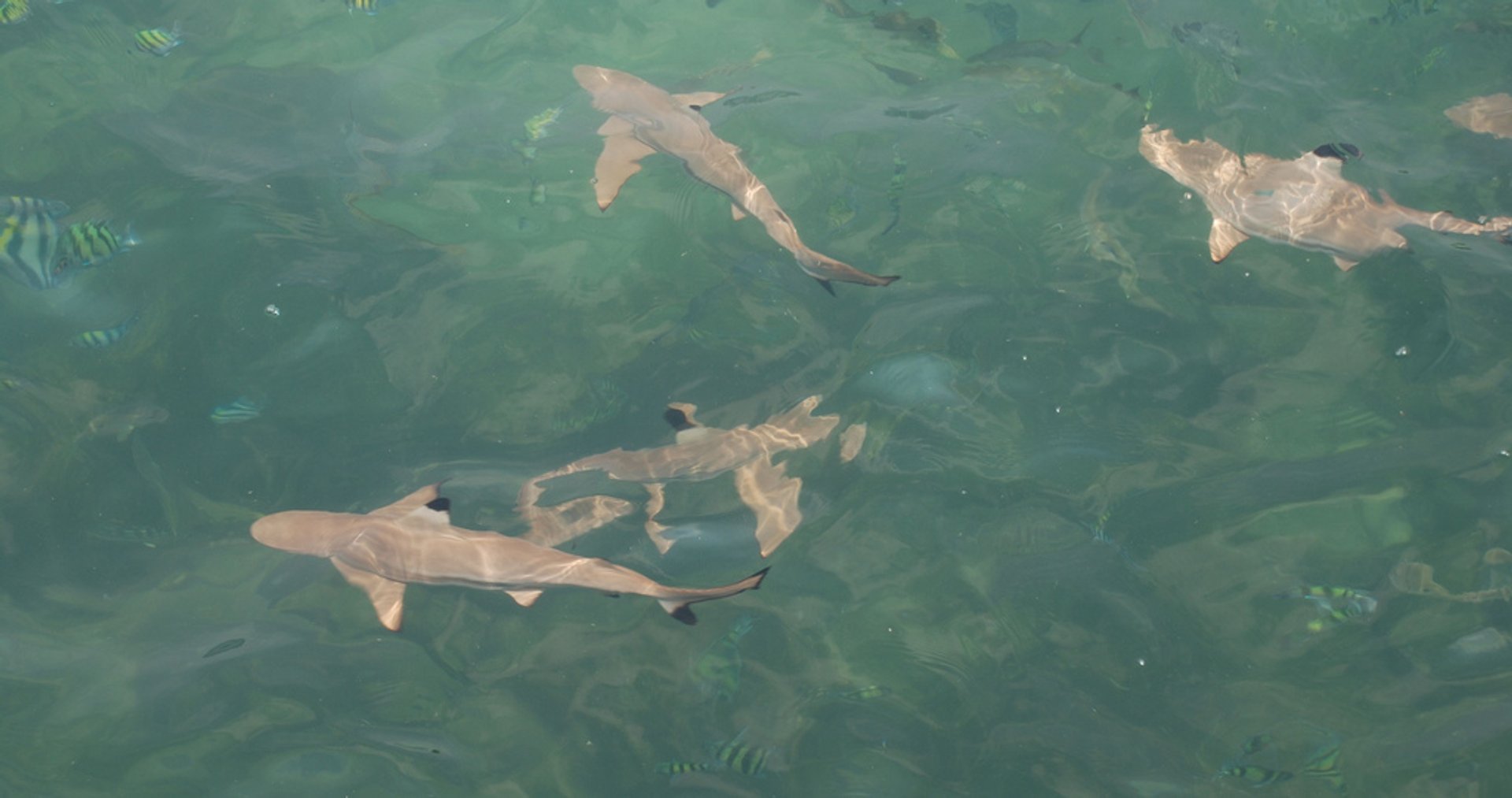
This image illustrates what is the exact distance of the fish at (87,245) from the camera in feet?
18.6

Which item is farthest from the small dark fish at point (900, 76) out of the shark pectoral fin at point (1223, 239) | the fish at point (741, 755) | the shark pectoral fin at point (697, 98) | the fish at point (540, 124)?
the fish at point (741, 755)

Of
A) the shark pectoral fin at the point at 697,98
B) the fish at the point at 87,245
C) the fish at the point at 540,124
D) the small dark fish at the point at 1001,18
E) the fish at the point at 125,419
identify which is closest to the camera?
the fish at the point at 87,245

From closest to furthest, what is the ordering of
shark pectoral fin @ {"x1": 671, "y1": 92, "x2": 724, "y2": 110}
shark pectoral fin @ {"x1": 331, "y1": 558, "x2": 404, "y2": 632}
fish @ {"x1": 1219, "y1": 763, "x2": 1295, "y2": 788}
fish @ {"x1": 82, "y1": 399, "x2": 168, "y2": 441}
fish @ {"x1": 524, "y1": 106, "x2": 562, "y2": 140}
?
fish @ {"x1": 1219, "y1": 763, "x2": 1295, "y2": 788}, shark pectoral fin @ {"x1": 331, "y1": 558, "x2": 404, "y2": 632}, fish @ {"x1": 82, "y1": 399, "x2": 168, "y2": 441}, shark pectoral fin @ {"x1": 671, "y1": 92, "x2": 724, "y2": 110}, fish @ {"x1": 524, "y1": 106, "x2": 562, "y2": 140}

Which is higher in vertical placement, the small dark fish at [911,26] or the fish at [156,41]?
the fish at [156,41]

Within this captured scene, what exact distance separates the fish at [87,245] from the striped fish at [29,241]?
0.19 feet

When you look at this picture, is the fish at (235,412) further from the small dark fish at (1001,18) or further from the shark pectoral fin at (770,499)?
the small dark fish at (1001,18)

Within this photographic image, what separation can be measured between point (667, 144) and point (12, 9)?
18.0 feet

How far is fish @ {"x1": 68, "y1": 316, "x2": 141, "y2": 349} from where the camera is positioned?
6.06 m

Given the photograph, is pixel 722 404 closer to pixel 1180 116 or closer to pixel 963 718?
pixel 963 718

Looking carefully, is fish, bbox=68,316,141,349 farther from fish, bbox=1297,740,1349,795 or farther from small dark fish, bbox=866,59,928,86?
fish, bbox=1297,740,1349,795

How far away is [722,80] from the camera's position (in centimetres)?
796

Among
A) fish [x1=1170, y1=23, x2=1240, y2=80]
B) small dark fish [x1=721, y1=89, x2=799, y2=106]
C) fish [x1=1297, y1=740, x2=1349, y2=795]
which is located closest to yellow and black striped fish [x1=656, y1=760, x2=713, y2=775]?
fish [x1=1297, y1=740, x2=1349, y2=795]

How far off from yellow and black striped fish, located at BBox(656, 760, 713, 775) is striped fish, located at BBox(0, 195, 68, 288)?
17.6 ft

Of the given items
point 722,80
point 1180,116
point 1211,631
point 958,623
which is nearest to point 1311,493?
point 1211,631
